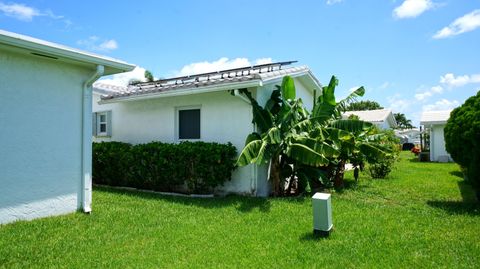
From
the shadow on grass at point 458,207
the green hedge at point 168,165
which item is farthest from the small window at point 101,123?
the shadow on grass at point 458,207

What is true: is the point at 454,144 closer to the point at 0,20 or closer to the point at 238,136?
the point at 238,136

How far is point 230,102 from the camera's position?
413 inches

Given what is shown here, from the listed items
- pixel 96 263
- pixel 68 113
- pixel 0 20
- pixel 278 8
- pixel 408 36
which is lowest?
pixel 96 263

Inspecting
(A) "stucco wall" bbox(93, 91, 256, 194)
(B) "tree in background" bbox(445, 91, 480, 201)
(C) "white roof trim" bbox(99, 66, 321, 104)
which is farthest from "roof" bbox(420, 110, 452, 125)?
(A) "stucco wall" bbox(93, 91, 256, 194)

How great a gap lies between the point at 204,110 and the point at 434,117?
2182 centimetres

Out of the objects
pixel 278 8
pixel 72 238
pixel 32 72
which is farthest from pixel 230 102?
pixel 72 238

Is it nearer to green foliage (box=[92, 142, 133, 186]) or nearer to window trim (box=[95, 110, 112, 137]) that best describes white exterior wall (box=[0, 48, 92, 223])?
green foliage (box=[92, 142, 133, 186])

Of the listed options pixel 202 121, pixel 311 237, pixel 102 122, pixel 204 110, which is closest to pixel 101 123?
pixel 102 122

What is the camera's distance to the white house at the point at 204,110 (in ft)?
33.2

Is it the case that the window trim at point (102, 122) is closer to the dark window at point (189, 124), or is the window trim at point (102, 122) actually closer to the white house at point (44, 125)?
the dark window at point (189, 124)

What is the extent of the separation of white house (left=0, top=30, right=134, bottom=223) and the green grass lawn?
47 centimetres

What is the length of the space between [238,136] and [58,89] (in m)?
5.26

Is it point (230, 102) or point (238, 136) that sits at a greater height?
point (230, 102)

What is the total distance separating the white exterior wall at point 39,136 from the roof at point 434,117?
963 inches
